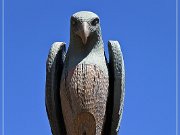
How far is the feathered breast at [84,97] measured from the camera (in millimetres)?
11805

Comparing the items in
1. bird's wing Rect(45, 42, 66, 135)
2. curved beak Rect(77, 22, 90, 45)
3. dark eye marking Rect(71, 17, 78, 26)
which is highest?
dark eye marking Rect(71, 17, 78, 26)

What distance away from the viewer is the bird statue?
11.8 meters

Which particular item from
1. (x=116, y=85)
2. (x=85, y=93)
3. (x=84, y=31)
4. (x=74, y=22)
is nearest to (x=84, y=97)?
(x=85, y=93)

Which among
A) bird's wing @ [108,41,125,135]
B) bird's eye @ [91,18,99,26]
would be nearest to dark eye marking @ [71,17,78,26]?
bird's eye @ [91,18,99,26]

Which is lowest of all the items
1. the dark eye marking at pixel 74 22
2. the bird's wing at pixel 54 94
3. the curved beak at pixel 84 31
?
the bird's wing at pixel 54 94

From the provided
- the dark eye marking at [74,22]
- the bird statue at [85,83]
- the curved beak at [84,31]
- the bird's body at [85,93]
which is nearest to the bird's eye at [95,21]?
the bird statue at [85,83]

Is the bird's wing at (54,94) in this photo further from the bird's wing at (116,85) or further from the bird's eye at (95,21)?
the bird's wing at (116,85)

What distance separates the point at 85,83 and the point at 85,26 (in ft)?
3.28

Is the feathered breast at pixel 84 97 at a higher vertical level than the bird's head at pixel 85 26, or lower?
lower

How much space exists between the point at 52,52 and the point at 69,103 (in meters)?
1.02

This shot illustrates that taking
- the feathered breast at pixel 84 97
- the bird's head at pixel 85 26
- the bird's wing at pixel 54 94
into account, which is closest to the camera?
the feathered breast at pixel 84 97

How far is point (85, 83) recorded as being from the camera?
1182cm

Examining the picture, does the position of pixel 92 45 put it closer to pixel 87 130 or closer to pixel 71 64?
pixel 71 64

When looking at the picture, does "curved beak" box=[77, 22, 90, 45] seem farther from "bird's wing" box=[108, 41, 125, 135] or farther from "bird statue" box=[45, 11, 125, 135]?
"bird's wing" box=[108, 41, 125, 135]
